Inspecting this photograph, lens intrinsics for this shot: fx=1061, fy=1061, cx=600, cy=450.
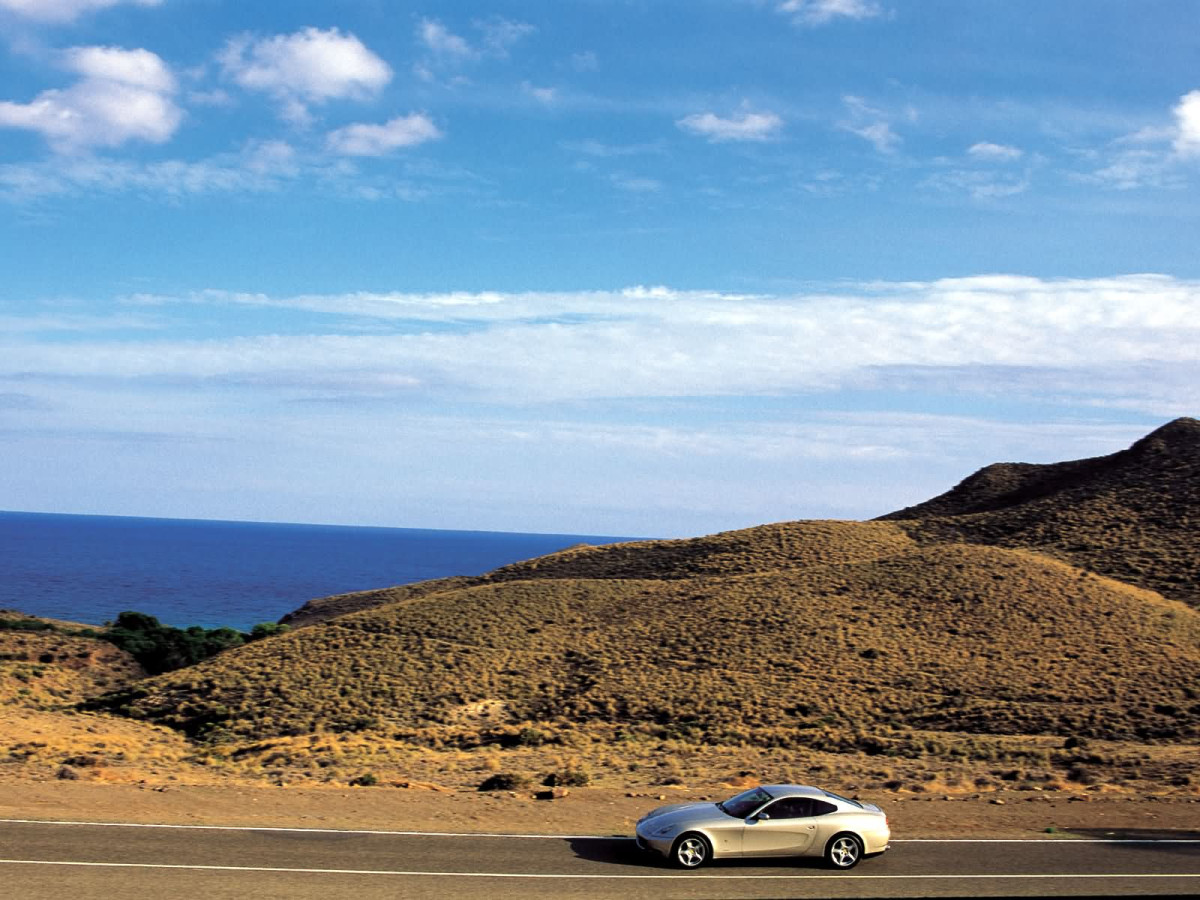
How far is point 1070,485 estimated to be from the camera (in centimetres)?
7631

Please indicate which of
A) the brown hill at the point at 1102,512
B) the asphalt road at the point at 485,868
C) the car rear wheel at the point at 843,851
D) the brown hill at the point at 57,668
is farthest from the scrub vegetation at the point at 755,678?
the car rear wheel at the point at 843,851

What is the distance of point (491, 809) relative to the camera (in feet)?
69.3

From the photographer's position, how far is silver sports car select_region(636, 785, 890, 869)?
15984 millimetres

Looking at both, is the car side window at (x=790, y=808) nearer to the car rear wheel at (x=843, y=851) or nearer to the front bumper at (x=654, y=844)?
the car rear wheel at (x=843, y=851)

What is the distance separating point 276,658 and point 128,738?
445 inches

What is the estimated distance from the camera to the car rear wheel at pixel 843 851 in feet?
53.3

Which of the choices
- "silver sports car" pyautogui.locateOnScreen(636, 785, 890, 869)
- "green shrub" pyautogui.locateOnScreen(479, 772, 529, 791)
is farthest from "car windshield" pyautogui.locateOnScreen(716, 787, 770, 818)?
"green shrub" pyautogui.locateOnScreen(479, 772, 529, 791)

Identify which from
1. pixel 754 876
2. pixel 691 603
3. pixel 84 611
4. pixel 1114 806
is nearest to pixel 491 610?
pixel 691 603

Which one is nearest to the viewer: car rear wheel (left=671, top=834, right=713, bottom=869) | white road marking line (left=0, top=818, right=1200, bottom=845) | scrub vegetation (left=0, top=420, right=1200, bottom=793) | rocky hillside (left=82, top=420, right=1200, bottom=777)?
car rear wheel (left=671, top=834, right=713, bottom=869)

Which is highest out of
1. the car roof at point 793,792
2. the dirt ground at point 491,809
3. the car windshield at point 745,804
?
the car roof at point 793,792

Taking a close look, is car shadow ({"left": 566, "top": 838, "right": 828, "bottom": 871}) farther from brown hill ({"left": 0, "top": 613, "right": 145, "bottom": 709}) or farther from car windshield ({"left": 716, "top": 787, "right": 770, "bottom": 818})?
brown hill ({"left": 0, "top": 613, "right": 145, "bottom": 709})

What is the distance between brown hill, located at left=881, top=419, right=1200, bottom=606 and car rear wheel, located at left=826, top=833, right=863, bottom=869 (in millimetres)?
42259

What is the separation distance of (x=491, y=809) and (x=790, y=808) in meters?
7.18

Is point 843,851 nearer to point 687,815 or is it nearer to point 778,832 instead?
point 778,832
